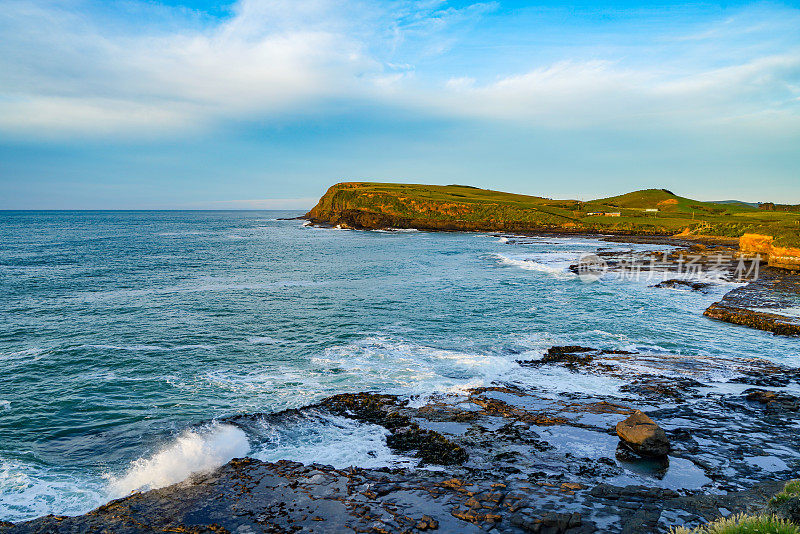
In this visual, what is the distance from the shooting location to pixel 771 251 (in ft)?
185

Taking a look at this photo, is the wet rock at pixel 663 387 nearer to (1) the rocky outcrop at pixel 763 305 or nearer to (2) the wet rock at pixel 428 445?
(2) the wet rock at pixel 428 445

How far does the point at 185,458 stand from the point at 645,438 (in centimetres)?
1475

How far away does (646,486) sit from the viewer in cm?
1236

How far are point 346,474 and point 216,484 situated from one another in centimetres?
382

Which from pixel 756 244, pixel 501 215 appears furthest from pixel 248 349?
pixel 501 215

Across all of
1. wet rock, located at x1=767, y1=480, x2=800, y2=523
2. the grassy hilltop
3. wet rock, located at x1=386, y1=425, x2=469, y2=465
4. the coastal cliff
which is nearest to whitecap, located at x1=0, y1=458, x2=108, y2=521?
wet rock, located at x1=386, y1=425, x2=469, y2=465

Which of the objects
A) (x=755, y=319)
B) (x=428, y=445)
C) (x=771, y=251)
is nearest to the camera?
(x=428, y=445)

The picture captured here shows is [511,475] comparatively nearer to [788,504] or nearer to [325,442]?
[788,504]

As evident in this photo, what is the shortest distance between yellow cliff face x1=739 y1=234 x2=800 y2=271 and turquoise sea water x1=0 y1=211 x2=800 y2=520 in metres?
16.1

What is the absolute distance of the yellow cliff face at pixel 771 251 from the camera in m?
51.2

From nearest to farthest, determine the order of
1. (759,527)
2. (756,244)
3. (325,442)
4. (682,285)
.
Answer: (759,527) → (325,442) → (682,285) → (756,244)

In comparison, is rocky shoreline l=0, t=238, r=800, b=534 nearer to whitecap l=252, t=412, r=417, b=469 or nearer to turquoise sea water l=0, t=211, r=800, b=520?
whitecap l=252, t=412, r=417, b=469

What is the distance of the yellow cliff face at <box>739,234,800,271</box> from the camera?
51.2 meters

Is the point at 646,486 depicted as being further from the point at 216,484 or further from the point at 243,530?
the point at 216,484
